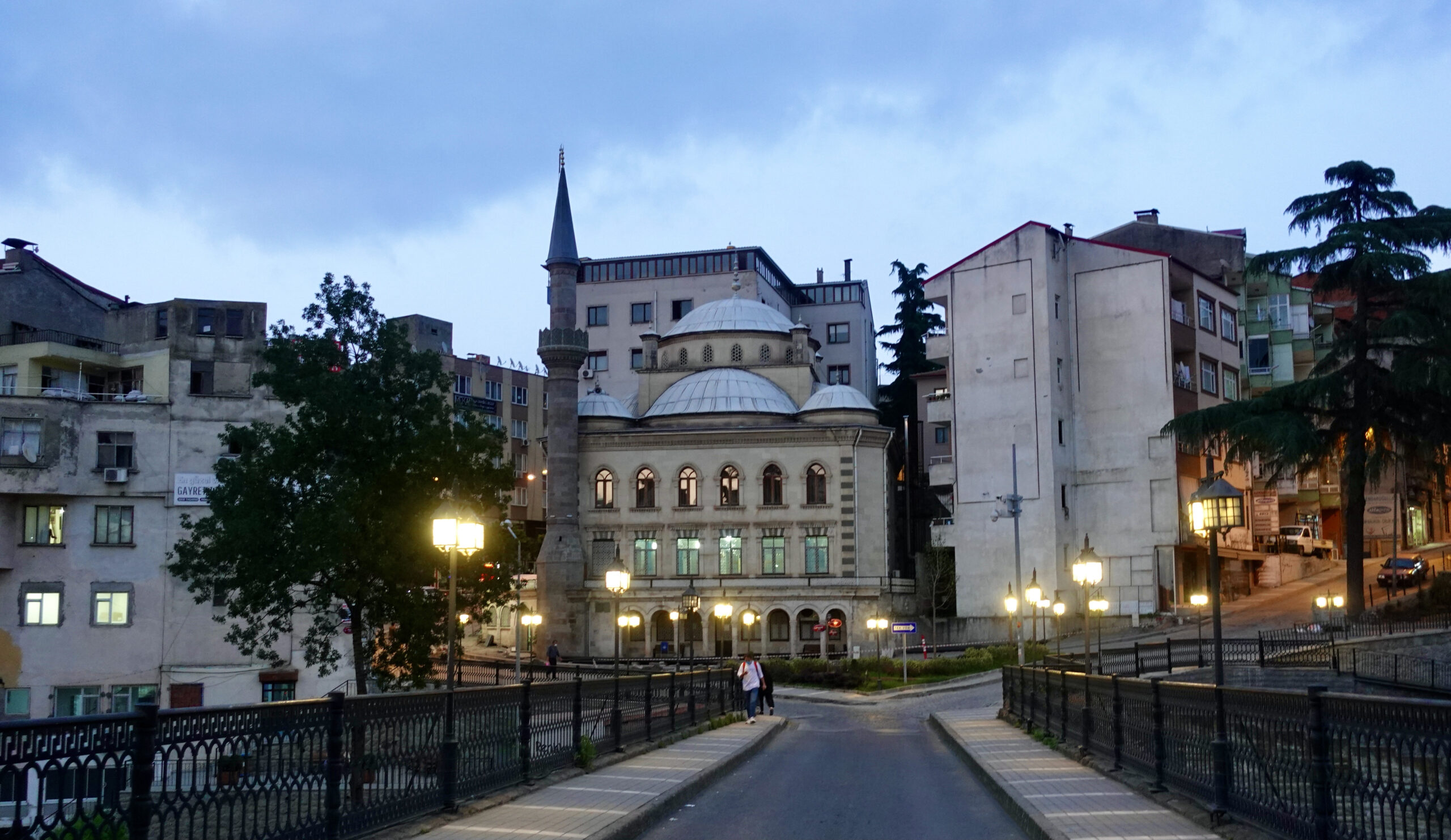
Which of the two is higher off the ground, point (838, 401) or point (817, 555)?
point (838, 401)

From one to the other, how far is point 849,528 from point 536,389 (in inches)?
1061

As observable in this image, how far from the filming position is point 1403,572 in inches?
2142

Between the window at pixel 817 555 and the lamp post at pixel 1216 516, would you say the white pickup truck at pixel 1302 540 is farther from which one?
the lamp post at pixel 1216 516

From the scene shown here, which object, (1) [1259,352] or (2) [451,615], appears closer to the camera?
(2) [451,615]

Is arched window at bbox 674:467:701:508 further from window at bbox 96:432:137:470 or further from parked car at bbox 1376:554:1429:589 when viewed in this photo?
parked car at bbox 1376:554:1429:589

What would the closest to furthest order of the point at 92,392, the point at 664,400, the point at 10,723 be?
the point at 10,723, the point at 92,392, the point at 664,400

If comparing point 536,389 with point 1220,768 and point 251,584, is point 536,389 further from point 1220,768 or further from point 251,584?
point 1220,768

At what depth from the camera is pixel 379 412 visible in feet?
94.7

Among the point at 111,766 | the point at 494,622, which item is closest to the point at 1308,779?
the point at 111,766

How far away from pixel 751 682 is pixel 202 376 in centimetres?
2512

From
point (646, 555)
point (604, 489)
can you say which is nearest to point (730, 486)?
point (646, 555)

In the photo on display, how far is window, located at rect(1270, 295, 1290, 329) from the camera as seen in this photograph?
6831 centimetres

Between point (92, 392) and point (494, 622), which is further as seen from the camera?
point (494, 622)

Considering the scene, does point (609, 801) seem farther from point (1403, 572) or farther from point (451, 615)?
point (1403, 572)
